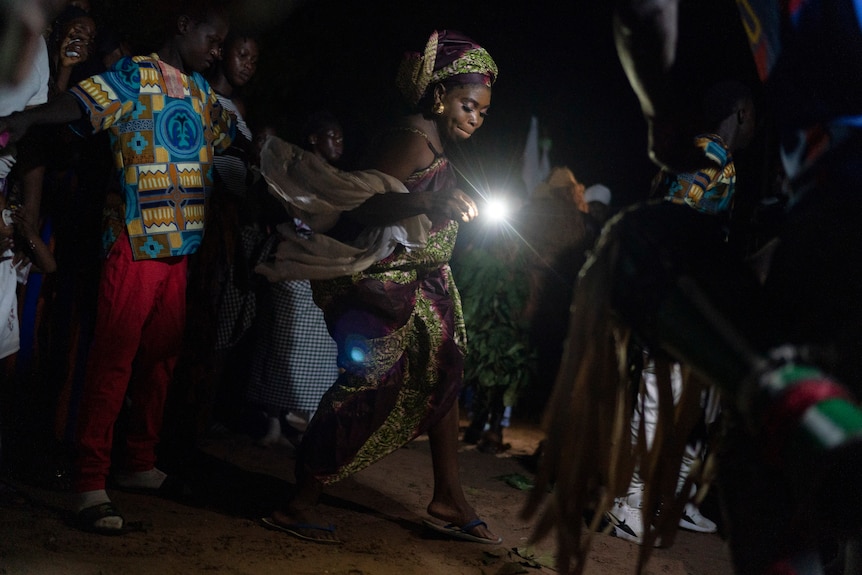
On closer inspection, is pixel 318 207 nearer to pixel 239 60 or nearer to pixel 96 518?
pixel 96 518

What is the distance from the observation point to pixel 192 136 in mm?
3689

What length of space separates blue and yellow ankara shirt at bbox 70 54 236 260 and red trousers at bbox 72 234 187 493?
0.12 meters

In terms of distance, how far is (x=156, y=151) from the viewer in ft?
11.7

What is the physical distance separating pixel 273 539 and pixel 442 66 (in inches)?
86.0

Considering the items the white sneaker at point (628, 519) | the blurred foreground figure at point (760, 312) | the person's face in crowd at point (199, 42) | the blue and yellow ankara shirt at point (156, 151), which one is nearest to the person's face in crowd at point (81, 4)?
the person's face in crowd at point (199, 42)

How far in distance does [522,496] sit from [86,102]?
121 inches

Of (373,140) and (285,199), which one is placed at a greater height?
(373,140)

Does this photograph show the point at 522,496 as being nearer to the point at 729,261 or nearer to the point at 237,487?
the point at 237,487

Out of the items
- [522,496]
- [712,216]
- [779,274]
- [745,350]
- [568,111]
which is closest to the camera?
[745,350]

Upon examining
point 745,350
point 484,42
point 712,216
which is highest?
point 484,42

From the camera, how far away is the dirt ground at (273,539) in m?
3.02

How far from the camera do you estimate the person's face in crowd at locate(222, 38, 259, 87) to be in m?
4.81

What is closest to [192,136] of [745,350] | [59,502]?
[59,502]

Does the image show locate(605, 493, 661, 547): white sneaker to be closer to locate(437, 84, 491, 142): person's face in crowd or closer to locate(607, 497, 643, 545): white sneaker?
locate(607, 497, 643, 545): white sneaker
